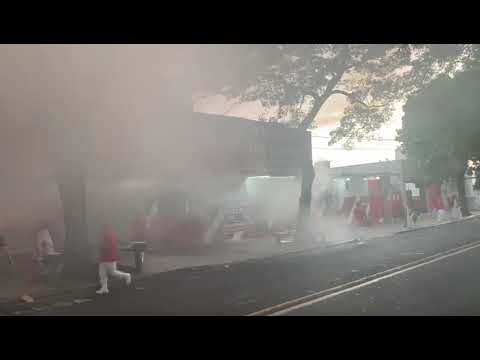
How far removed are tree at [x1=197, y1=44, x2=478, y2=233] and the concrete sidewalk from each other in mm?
1696

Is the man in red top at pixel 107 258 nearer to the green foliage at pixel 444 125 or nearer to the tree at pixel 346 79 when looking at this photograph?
the tree at pixel 346 79

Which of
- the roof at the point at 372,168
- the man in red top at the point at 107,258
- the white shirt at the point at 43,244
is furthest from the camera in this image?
the roof at the point at 372,168

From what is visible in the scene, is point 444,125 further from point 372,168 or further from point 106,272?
point 372,168

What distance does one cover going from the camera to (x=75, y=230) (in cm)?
955

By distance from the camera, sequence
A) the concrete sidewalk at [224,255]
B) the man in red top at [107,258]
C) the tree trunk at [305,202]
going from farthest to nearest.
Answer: the tree trunk at [305,202] < the concrete sidewalk at [224,255] < the man in red top at [107,258]

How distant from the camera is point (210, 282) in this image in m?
8.59

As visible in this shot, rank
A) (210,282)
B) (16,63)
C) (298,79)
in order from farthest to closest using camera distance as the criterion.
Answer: (298,79)
(210,282)
(16,63)

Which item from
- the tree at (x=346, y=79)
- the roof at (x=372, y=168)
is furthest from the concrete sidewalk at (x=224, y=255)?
the roof at (x=372, y=168)

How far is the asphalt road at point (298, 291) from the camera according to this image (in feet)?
19.3

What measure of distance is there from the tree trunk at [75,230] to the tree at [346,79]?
4299mm

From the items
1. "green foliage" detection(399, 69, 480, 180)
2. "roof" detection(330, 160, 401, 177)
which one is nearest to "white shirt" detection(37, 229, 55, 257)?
"green foliage" detection(399, 69, 480, 180)
